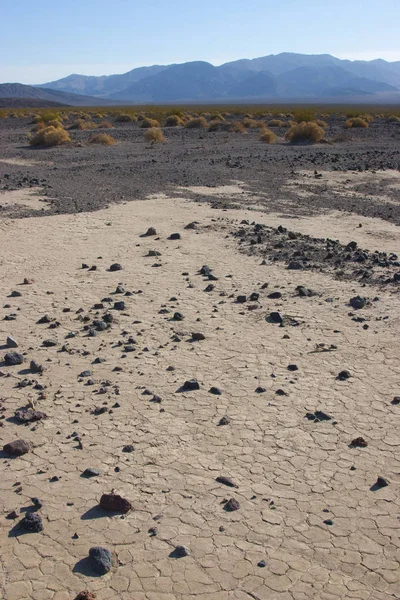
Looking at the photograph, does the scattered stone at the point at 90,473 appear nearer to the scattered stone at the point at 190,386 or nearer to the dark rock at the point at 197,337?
A: the scattered stone at the point at 190,386

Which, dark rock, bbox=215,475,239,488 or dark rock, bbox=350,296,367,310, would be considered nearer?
dark rock, bbox=215,475,239,488

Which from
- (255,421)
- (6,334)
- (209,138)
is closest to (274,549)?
(255,421)

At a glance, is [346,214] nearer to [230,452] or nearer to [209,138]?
[230,452]

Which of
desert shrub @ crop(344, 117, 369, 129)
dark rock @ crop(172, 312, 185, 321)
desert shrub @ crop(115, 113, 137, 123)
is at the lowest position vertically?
dark rock @ crop(172, 312, 185, 321)

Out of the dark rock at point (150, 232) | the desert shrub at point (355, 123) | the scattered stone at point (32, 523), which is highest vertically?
the desert shrub at point (355, 123)

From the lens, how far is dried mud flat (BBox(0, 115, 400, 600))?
457 cm

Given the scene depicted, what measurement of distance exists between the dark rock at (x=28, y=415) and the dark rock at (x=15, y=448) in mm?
506

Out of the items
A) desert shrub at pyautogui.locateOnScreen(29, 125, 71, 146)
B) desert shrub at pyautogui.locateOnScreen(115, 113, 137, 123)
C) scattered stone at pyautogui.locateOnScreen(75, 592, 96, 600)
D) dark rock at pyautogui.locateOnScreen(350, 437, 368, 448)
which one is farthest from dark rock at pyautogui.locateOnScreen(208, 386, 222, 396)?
desert shrub at pyautogui.locateOnScreen(115, 113, 137, 123)

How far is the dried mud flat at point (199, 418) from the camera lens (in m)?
4.57

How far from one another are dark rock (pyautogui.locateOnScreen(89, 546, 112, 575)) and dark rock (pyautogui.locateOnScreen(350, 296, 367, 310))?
6.09 metres

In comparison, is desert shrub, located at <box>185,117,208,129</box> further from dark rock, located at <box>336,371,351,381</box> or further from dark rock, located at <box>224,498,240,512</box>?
dark rock, located at <box>224,498,240,512</box>

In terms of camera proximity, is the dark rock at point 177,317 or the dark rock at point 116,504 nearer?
the dark rock at point 116,504

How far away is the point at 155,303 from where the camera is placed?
386 inches

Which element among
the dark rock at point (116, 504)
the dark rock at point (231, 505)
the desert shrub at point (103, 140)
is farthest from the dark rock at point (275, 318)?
the desert shrub at point (103, 140)
